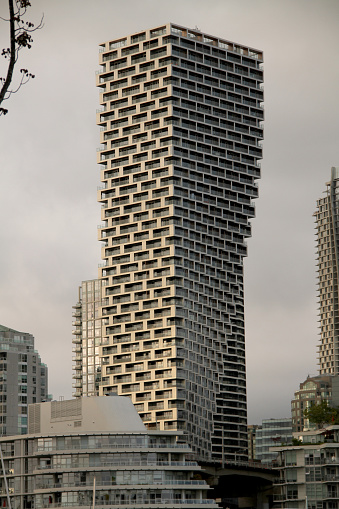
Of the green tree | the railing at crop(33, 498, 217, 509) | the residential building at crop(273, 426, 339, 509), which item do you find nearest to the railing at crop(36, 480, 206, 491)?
the railing at crop(33, 498, 217, 509)

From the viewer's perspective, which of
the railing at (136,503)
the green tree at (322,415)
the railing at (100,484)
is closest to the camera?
the railing at (136,503)

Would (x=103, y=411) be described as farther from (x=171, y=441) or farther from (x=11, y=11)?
(x=11, y=11)

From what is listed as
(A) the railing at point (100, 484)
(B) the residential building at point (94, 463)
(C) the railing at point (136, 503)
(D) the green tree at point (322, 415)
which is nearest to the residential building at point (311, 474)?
(B) the residential building at point (94, 463)

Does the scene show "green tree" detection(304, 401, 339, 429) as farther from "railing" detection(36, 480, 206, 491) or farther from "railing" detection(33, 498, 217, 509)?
"railing" detection(33, 498, 217, 509)

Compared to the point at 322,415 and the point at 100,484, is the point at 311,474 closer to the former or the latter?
the point at 322,415

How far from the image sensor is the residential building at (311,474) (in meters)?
160

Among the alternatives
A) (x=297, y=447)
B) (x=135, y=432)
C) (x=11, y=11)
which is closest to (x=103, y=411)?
(x=135, y=432)

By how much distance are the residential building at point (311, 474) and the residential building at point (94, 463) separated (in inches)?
751

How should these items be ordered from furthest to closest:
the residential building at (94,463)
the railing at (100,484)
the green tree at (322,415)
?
the green tree at (322,415) → the railing at (100,484) → the residential building at (94,463)

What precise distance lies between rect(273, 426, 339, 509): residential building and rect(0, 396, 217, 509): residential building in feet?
62.6

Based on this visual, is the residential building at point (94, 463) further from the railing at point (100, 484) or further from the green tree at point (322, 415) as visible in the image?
the green tree at point (322, 415)

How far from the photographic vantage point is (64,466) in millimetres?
145000

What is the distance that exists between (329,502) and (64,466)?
41413 mm

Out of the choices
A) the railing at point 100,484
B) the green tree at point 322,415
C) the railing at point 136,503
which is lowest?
the railing at point 136,503
